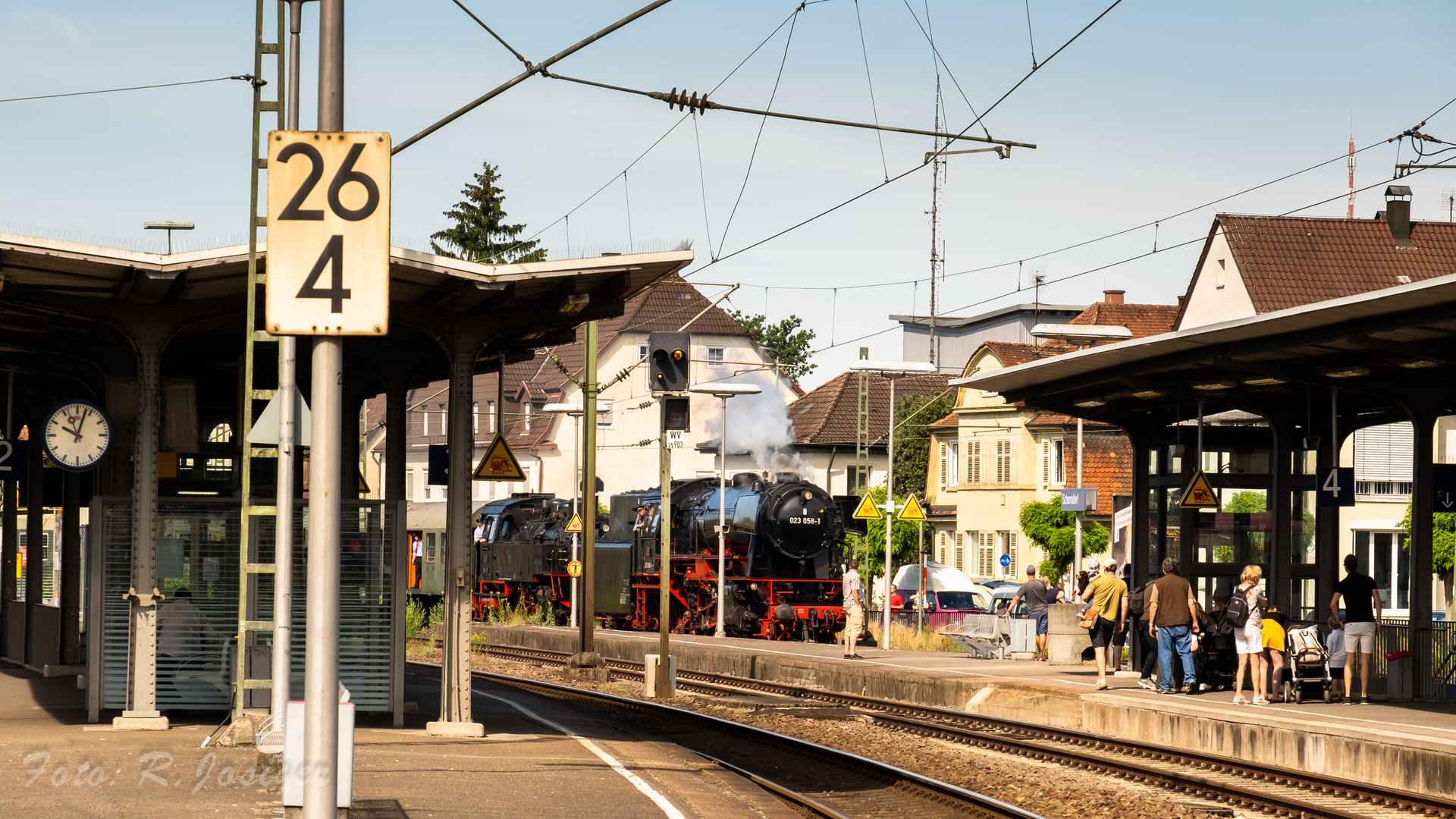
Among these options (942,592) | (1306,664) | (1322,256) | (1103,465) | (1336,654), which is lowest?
(942,592)

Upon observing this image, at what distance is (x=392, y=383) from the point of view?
16.1 metres

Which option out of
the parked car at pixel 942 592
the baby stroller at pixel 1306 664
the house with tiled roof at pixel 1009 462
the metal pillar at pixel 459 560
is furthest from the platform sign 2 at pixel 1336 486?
the house with tiled roof at pixel 1009 462

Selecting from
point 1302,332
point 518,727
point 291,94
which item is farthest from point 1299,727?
point 291,94

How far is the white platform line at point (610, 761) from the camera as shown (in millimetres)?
10766

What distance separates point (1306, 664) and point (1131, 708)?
7.73ft

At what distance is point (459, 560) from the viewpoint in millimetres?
14141

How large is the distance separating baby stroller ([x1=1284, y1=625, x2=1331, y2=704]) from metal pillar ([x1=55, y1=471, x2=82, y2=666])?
14.7 metres

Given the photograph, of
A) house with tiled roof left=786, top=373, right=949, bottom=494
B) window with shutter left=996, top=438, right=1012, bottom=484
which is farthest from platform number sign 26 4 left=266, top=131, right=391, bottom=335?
house with tiled roof left=786, top=373, right=949, bottom=494

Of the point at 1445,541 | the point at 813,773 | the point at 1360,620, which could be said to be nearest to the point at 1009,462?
the point at 1445,541

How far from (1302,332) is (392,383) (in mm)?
9162

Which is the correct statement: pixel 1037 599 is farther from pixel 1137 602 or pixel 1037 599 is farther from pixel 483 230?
pixel 483 230

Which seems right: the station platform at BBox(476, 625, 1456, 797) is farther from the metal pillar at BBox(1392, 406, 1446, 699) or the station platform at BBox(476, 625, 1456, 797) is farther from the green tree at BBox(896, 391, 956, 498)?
the green tree at BBox(896, 391, 956, 498)

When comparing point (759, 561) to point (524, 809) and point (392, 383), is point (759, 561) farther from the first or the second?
point (524, 809)

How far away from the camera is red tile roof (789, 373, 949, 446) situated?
67688mm
